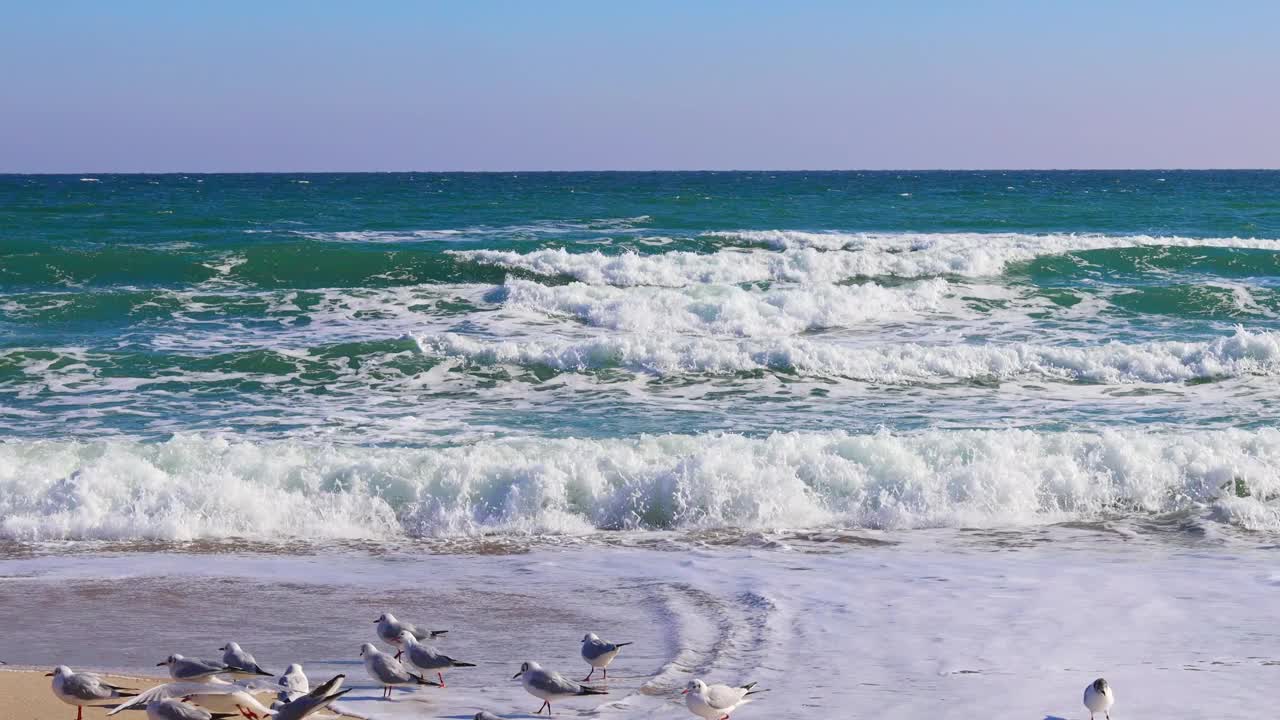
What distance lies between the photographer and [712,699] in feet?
16.4

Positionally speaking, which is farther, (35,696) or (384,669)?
(384,669)

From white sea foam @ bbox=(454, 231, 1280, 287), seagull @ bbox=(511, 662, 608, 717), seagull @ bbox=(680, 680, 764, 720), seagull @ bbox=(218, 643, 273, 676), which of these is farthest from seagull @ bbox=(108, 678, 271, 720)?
white sea foam @ bbox=(454, 231, 1280, 287)

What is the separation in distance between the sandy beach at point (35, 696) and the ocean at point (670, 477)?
37 centimetres

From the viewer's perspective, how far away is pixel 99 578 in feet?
24.9

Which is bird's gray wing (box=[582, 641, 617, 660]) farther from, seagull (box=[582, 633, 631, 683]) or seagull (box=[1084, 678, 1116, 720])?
seagull (box=[1084, 678, 1116, 720])

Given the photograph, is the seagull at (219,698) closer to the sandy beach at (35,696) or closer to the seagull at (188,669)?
the seagull at (188,669)

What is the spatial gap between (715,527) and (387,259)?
1420 cm

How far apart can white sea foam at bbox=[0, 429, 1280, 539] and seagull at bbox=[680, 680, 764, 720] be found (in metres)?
4.00

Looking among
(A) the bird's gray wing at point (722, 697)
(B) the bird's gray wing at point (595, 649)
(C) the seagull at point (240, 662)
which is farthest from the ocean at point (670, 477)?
(C) the seagull at point (240, 662)

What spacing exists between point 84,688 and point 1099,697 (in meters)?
3.86

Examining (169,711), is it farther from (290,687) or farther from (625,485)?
(625,485)

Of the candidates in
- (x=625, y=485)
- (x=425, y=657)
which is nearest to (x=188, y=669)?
(x=425, y=657)

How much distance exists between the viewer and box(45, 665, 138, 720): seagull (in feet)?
15.8

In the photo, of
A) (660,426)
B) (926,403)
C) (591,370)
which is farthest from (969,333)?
(660,426)
